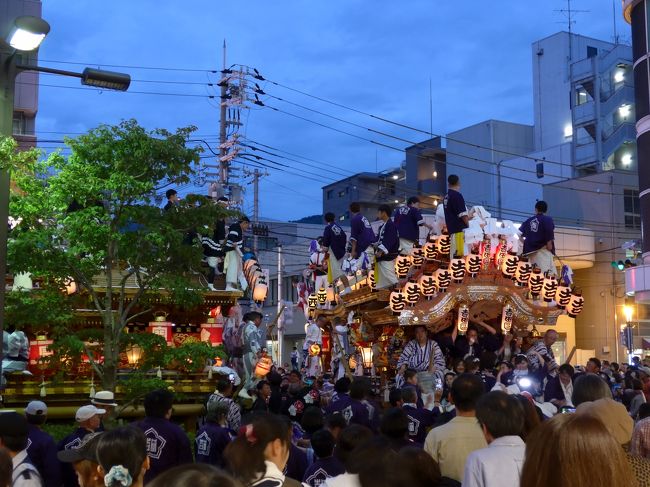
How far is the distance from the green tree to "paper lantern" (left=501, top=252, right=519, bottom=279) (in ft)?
29.9

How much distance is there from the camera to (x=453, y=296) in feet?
59.2

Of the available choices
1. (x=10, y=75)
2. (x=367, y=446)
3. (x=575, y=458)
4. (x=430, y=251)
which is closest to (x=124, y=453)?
(x=367, y=446)

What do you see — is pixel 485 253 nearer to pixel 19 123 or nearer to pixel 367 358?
pixel 367 358

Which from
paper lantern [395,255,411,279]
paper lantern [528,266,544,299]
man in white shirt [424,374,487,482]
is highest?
paper lantern [395,255,411,279]

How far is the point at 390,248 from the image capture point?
60.6 ft

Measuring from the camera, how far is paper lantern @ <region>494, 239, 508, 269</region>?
18.5 meters

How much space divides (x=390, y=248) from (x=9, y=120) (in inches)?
465

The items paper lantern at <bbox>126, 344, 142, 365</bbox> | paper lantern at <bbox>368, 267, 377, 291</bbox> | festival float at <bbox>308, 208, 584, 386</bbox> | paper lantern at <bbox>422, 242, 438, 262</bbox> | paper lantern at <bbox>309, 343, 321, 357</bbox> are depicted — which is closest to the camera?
paper lantern at <bbox>126, 344, 142, 365</bbox>

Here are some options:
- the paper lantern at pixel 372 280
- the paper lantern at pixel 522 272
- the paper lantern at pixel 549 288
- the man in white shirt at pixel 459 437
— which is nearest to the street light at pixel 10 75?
the man in white shirt at pixel 459 437

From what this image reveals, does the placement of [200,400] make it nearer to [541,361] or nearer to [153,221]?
[153,221]

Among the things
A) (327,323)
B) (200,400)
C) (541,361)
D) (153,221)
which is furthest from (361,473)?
(327,323)

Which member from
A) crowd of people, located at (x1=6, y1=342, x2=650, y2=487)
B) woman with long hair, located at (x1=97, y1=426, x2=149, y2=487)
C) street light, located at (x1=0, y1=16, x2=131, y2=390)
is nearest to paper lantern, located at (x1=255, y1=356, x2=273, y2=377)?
crowd of people, located at (x1=6, y1=342, x2=650, y2=487)

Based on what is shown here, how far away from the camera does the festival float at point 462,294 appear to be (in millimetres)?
17922

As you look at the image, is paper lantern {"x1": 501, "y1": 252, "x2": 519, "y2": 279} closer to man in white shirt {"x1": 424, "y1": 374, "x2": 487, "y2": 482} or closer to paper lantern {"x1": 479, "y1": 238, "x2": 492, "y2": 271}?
paper lantern {"x1": 479, "y1": 238, "x2": 492, "y2": 271}
